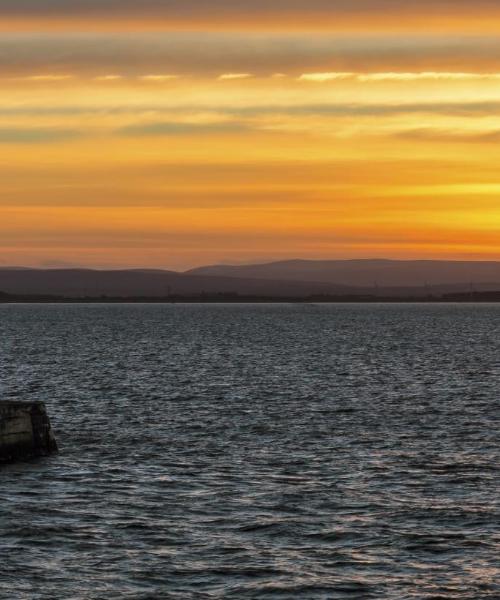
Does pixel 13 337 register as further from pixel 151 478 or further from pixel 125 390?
pixel 151 478

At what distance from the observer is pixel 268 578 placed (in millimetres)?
26547

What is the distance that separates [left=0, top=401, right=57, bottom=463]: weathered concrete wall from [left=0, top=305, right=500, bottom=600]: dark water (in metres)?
1.10

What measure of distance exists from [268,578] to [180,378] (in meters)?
62.9

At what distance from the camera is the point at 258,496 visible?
118ft

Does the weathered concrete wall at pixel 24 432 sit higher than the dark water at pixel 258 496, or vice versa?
the weathered concrete wall at pixel 24 432

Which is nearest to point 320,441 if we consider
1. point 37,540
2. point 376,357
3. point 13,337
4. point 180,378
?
point 37,540

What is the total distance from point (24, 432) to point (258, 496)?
13.0 meters

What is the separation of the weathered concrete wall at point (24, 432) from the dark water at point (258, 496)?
1.10 metres

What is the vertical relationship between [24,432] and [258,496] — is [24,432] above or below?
above

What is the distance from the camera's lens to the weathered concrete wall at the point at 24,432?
144 feet

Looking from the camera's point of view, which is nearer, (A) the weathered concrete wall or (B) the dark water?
(B) the dark water

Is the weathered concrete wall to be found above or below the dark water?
above

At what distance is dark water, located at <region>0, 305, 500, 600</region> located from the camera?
87.4 ft

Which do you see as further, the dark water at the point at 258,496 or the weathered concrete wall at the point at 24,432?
the weathered concrete wall at the point at 24,432
